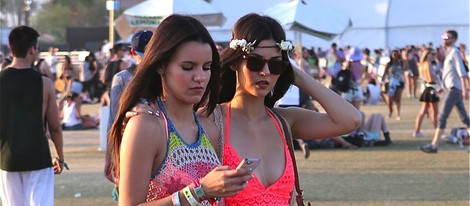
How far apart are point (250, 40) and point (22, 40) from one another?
11.1 ft

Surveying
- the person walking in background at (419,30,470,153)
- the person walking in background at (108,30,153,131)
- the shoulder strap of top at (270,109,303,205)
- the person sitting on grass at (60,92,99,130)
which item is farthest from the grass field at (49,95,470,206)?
the shoulder strap of top at (270,109,303,205)

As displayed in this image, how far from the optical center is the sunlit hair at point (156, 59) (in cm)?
328

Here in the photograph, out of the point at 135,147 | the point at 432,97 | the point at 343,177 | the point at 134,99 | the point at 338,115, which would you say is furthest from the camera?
the point at 432,97

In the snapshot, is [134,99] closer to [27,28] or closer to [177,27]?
[177,27]

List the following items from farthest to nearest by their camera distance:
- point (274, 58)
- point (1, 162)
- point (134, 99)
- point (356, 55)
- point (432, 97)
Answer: point (356, 55) < point (432, 97) < point (1, 162) < point (274, 58) < point (134, 99)

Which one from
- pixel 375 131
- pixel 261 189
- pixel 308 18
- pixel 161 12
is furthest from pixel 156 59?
pixel 308 18

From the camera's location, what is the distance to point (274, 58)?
4000 millimetres

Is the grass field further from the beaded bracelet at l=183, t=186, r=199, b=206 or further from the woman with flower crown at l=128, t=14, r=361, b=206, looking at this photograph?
the beaded bracelet at l=183, t=186, r=199, b=206

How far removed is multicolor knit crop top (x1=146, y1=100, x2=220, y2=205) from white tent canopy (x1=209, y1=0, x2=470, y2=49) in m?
48.4

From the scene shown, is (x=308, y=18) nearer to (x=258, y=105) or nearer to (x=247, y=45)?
(x=258, y=105)

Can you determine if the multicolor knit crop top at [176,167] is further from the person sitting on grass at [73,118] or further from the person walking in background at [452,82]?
the person sitting on grass at [73,118]

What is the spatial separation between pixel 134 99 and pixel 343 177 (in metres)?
8.76

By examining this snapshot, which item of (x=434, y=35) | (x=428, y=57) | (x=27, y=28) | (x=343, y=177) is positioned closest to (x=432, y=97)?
(x=428, y=57)

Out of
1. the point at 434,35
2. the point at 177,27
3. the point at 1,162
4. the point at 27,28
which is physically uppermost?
the point at 177,27
